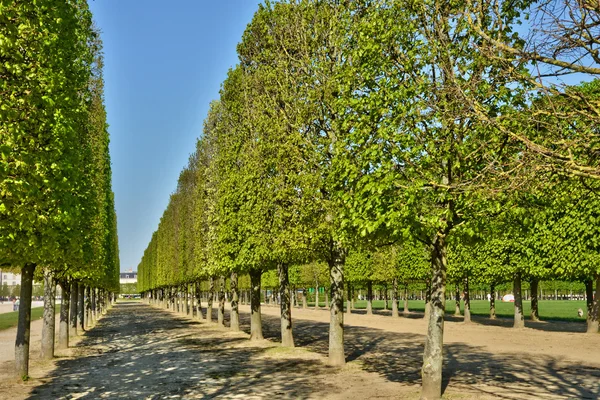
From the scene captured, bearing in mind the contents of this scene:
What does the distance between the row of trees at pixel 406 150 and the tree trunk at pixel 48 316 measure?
361 inches

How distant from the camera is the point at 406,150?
1454 cm

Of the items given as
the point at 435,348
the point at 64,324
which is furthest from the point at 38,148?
the point at 64,324

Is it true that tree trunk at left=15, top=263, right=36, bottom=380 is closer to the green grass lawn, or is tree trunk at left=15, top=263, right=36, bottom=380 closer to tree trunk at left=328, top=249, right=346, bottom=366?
tree trunk at left=328, top=249, right=346, bottom=366

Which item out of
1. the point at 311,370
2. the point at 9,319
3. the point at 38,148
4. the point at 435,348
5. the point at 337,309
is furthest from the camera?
the point at 9,319

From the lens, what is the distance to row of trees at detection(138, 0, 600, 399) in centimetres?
830

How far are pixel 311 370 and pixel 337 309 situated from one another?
2306mm

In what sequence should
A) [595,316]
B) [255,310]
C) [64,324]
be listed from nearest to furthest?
1. [64,324]
2. [255,310]
3. [595,316]

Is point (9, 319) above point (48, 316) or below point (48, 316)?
below

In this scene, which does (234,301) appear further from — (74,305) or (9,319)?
(9,319)

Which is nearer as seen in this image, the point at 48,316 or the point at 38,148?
the point at 38,148

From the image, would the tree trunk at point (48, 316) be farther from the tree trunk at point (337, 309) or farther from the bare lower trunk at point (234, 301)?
the bare lower trunk at point (234, 301)

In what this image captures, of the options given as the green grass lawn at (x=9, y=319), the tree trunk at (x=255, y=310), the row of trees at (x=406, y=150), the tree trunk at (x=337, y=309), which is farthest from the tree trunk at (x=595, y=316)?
the green grass lawn at (x=9, y=319)

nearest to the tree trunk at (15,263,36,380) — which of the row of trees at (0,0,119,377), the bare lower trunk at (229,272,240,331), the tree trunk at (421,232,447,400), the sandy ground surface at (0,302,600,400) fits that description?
the row of trees at (0,0,119,377)

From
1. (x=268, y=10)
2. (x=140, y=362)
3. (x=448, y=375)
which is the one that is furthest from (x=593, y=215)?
(x=140, y=362)
